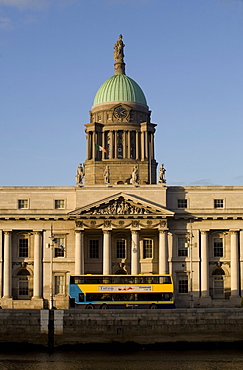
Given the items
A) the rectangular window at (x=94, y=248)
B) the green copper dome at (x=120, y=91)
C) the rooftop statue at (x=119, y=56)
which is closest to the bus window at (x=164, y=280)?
the rectangular window at (x=94, y=248)

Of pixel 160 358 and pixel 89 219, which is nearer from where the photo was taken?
pixel 160 358

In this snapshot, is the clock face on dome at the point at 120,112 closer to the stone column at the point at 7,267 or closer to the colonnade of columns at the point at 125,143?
the colonnade of columns at the point at 125,143

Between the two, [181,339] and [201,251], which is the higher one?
[201,251]

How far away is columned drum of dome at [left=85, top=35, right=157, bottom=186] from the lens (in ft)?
383

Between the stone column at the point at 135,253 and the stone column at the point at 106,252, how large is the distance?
2663 mm

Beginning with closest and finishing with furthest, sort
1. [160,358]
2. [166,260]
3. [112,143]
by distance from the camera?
[160,358]
[166,260]
[112,143]

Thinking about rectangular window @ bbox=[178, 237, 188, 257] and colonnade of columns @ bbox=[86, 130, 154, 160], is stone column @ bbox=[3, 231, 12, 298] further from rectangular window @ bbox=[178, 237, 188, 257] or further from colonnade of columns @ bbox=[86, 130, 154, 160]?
colonnade of columns @ bbox=[86, 130, 154, 160]

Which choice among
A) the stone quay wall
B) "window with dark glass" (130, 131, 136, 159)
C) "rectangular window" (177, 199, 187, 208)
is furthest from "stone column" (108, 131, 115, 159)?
the stone quay wall

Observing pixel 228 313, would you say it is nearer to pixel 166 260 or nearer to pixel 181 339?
pixel 181 339

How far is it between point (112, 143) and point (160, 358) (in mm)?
49422

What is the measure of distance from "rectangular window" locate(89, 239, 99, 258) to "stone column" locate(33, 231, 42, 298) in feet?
19.6

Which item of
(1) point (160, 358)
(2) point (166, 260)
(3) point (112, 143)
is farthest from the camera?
(3) point (112, 143)

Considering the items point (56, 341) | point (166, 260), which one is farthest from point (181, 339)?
point (166, 260)

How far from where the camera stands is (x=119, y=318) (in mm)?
76625
